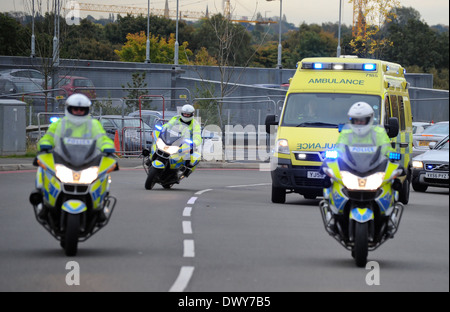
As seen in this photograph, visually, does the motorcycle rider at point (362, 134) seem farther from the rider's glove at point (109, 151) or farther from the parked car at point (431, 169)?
the parked car at point (431, 169)

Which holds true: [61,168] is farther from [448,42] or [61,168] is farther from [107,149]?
[448,42]

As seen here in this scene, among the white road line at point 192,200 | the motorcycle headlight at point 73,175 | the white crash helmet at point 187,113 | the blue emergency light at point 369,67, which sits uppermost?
the blue emergency light at point 369,67

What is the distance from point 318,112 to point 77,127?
25.5 ft

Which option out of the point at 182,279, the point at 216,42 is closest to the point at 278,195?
the point at 182,279

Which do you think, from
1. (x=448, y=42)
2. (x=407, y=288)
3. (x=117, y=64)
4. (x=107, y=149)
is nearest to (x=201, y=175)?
(x=107, y=149)

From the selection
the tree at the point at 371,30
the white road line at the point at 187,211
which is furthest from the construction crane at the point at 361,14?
the white road line at the point at 187,211

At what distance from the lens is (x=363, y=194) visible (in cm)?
1052

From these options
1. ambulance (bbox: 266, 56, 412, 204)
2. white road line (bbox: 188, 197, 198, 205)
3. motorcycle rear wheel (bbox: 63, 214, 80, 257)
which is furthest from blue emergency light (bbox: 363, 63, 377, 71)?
motorcycle rear wheel (bbox: 63, 214, 80, 257)

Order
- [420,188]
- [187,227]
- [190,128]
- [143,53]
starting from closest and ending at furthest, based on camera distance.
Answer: [187,227], [190,128], [420,188], [143,53]

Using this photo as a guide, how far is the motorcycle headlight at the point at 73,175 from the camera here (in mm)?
10750

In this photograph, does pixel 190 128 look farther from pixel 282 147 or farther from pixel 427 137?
pixel 427 137

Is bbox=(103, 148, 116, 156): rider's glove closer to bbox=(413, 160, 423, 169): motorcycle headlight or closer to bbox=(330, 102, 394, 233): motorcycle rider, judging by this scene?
bbox=(330, 102, 394, 233): motorcycle rider

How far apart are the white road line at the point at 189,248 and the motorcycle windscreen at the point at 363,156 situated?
1.95 m

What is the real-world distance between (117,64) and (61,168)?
46440mm
